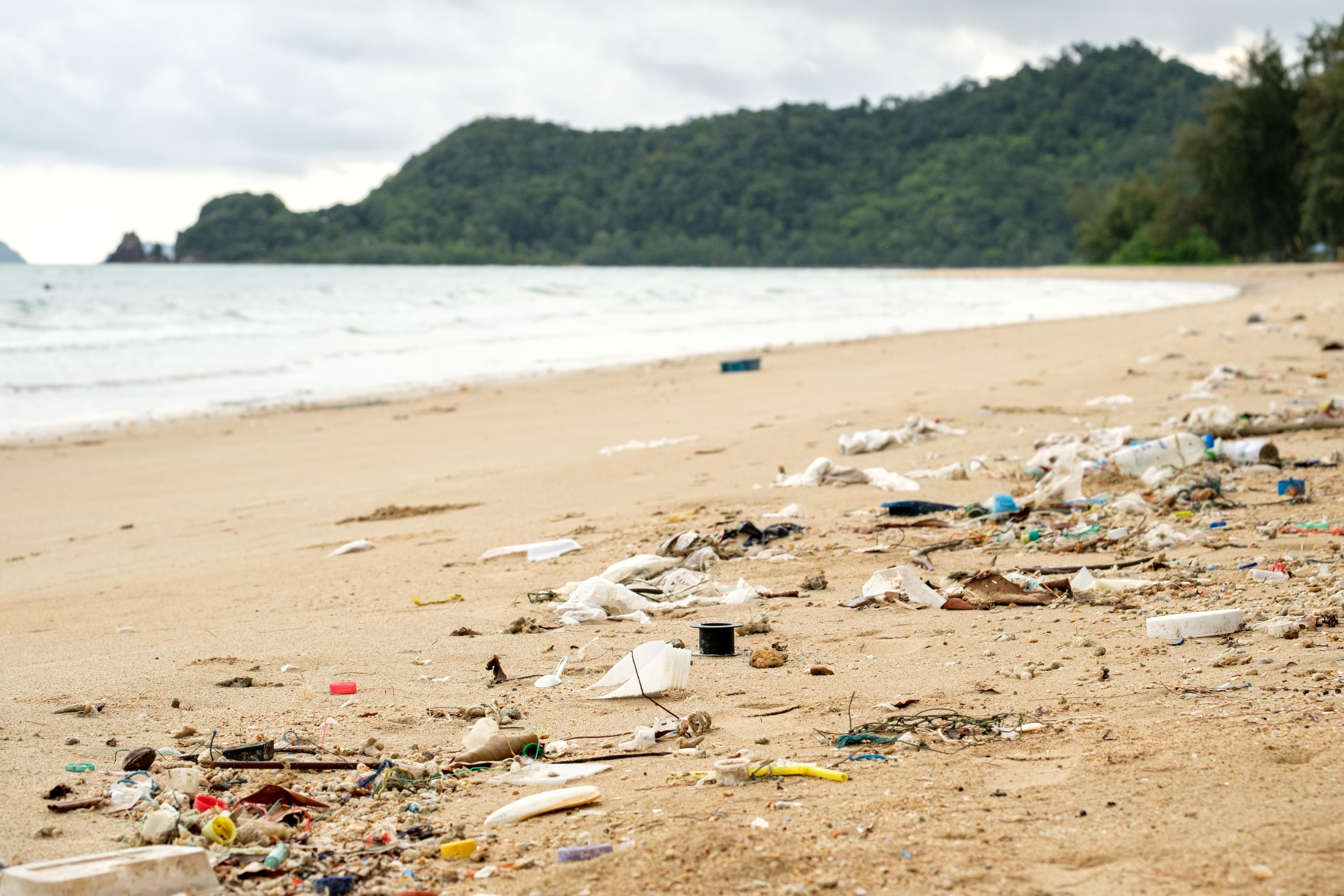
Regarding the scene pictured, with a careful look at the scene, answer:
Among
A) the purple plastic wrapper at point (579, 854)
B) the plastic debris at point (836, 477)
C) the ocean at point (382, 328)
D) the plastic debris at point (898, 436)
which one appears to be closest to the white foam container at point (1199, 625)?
the purple plastic wrapper at point (579, 854)

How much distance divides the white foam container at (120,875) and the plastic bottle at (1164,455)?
515 cm

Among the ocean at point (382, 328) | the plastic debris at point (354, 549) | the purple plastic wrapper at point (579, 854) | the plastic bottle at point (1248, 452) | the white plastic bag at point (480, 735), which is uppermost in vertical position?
the ocean at point (382, 328)

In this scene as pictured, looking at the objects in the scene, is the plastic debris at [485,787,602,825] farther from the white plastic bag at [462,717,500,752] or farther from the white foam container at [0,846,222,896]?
the white foam container at [0,846,222,896]

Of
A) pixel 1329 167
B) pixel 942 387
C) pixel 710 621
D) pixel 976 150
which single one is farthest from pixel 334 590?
pixel 976 150

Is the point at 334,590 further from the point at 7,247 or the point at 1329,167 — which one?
the point at 7,247

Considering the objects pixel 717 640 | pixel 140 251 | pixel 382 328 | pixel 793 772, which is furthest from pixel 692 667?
pixel 140 251

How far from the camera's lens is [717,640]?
360cm

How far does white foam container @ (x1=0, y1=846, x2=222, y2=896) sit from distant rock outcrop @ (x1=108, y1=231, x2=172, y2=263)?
3455 inches

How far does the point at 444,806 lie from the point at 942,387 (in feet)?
32.6

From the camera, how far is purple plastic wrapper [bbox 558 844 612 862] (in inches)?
83.2

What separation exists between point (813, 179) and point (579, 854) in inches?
4610

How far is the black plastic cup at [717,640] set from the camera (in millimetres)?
3602

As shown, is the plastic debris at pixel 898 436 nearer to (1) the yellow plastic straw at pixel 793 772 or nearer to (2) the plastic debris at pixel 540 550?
(2) the plastic debris at pixel 540 550

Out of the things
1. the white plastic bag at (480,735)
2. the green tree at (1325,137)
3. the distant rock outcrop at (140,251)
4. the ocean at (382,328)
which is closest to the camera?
the white plastic bag at (480,735)
